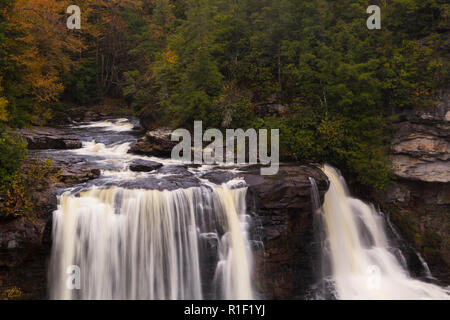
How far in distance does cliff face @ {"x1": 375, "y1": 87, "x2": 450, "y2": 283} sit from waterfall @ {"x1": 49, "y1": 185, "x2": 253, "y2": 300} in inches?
304

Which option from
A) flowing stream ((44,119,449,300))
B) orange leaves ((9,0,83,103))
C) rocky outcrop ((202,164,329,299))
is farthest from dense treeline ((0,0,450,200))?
rocky outcrop ((202,164,329,299))

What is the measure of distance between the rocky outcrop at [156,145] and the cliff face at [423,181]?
9.94 meters

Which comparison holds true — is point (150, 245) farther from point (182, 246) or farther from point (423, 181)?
point (423, 181)

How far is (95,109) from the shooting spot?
30.7 metres

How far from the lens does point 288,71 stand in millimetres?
18438

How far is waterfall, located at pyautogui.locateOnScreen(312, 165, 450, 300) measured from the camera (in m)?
11.7

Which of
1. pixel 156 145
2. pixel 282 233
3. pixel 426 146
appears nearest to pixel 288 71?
pixel 426 146

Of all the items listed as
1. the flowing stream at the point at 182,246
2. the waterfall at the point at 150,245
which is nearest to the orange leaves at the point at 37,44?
the flowing stream at the point at 182,246

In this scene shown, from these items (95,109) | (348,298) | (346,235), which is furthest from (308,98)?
(95,109)

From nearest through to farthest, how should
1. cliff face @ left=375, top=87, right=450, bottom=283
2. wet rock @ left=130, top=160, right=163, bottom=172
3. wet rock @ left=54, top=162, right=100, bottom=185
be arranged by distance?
wet rock @ left=54, top=162, right=100, bottom=185 → wet rock @ left=130, top=160, right=163, bottom=172 → cliff face @ left=375, top=87, right=450, bottom=283

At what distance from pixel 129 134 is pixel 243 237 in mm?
13520

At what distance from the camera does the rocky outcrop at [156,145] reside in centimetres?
1695

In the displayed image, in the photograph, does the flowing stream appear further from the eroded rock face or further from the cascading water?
the eroded rock face

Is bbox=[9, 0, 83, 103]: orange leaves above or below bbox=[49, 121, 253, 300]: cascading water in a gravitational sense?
above
